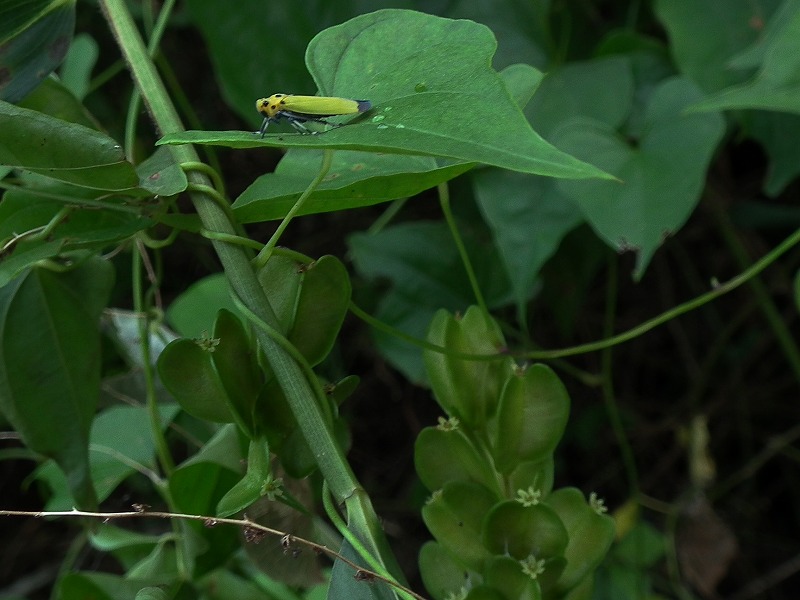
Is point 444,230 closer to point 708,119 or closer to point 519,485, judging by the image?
point 708,119

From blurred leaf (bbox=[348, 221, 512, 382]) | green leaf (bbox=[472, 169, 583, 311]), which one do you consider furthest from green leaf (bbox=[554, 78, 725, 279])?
blurred leaf (bbox=[348, 221, 512, 382])

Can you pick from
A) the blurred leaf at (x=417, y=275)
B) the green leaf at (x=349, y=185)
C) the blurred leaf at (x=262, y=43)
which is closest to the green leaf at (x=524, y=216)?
the blurred leaf at (x=417, y=275)

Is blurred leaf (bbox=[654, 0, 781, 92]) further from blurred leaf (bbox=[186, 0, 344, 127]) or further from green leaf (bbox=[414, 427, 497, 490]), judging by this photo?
green leaf (bbox=[414, 427, 497, 490])

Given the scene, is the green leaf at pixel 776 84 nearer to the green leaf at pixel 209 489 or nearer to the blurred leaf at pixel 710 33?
the blurred leaf at pixel 710 33

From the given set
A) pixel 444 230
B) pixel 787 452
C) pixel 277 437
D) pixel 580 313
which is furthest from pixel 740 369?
pixel 277 437

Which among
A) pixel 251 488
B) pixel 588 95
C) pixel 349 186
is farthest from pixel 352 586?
pixel 588 95
